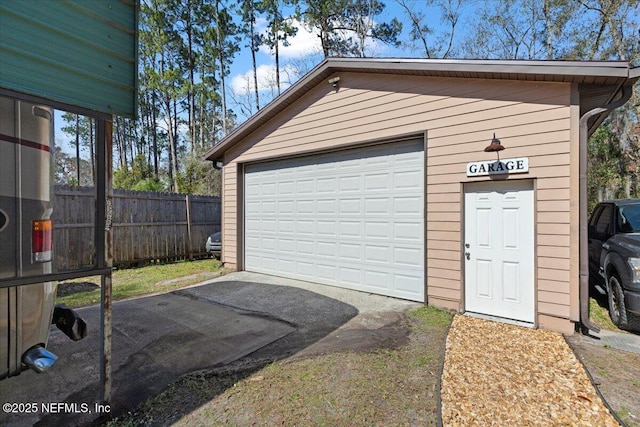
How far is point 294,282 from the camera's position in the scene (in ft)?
22.6

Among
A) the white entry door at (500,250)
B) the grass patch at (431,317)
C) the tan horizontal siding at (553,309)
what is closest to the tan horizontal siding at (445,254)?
the white entry door at (500,250)

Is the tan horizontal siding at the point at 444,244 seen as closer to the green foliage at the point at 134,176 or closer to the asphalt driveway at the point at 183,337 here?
the asphalt driveway at the point at 183,337

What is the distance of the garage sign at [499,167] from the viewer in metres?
4.30

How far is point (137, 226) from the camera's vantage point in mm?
8992

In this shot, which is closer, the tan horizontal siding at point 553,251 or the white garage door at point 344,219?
the tan horizontal siding at point 553,251

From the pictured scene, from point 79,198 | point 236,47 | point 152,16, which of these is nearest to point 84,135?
point 152,16

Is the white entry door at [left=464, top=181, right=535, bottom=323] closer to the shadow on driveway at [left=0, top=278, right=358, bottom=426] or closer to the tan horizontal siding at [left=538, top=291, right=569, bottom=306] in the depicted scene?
the tan horizontal siding at [left=538, top=291, right=569, bottom=306]

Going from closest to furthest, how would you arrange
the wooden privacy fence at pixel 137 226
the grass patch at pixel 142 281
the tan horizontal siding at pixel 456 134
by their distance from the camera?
the tan horizontal siding at pixel 456 134 → the grass patch at pixel 142 281 → the wooden privacy fence at pixel 137 226

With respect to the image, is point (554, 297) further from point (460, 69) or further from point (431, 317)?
point (460, 69)

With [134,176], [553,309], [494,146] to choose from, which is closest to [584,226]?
[553,309]

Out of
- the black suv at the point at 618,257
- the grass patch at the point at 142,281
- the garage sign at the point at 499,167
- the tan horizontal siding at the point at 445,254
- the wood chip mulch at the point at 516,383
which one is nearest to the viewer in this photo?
the wood chip mulch at the point at 516,383

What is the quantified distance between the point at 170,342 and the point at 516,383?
11.9 feet

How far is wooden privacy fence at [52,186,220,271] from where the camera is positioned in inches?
297

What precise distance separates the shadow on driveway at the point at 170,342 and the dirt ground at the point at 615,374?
8.92 ft
